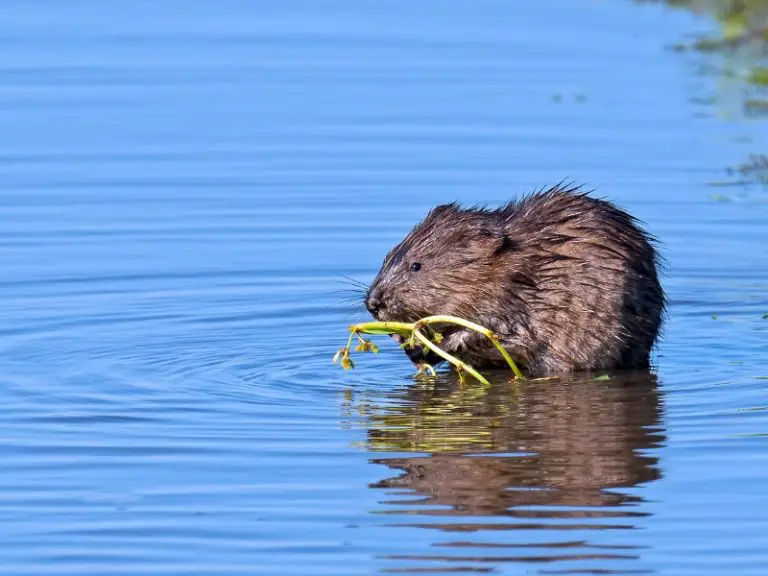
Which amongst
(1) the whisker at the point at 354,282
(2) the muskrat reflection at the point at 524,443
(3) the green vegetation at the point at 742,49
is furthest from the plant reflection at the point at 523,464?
(3) the green vegetation at the point at 742,49

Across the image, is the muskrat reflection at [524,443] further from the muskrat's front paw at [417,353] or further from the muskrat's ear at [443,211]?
the muskrat's ear at [443,211]

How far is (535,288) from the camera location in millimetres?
9719

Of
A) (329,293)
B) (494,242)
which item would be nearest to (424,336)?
(494,242)

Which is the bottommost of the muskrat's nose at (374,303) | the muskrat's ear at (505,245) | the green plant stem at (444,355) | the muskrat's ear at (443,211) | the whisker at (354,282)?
the green plant stem at (444,355)

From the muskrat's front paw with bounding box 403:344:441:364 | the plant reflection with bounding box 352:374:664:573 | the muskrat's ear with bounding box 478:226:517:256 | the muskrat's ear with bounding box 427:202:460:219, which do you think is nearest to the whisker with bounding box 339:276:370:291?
the muskrat's ear with bounding box 427:202:460:219

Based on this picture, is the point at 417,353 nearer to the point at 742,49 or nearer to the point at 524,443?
the point at 524,443

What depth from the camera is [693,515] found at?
7219 millimetres

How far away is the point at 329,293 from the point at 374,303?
5.81 ft

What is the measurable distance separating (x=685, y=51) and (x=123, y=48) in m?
5.13

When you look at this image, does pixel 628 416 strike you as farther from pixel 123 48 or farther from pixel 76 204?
pixel 123 48

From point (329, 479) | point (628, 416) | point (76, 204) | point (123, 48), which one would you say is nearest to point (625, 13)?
point (123, 48)

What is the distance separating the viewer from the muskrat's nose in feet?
31.6

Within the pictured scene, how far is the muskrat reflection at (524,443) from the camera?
7.46m

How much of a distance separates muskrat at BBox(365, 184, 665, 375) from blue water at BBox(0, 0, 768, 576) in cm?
21
